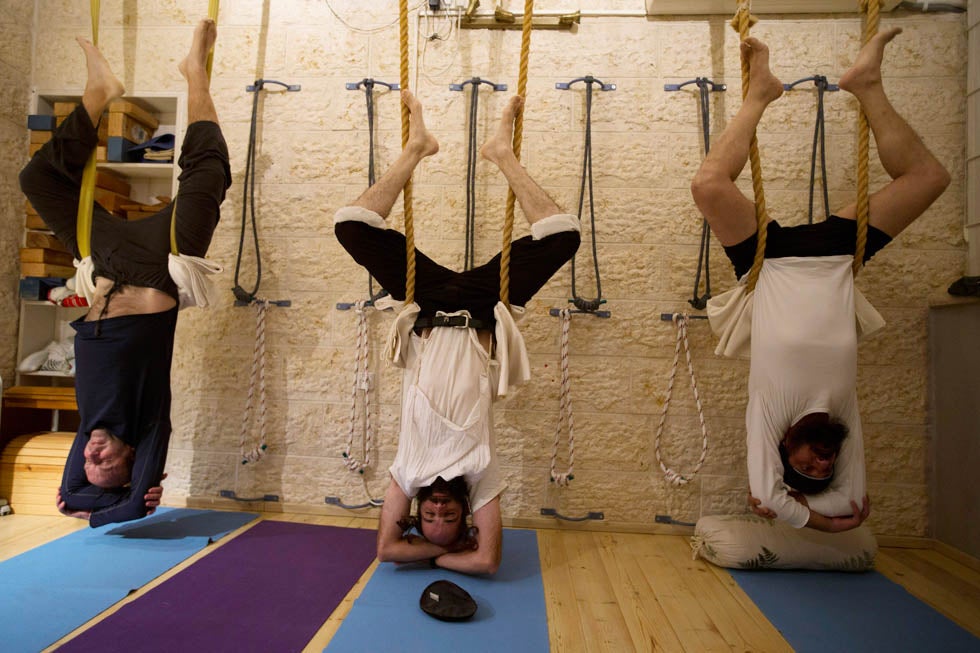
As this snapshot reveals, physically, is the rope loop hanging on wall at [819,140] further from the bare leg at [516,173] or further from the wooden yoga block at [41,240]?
the wooden yoga block at [41,240]

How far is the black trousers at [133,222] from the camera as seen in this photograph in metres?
2.63

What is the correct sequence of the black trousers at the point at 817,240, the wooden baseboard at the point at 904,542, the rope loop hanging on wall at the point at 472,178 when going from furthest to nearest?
the rope loop hanging on wall at the point at 472,178 → the wooden baseboard at the point at 904,542 → the black trousers at the point at 817,240

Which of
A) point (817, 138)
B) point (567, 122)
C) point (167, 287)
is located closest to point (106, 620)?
point (167, 287)

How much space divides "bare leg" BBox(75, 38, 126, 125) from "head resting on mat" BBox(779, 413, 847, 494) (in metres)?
3.31

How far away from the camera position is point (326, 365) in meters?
3.12

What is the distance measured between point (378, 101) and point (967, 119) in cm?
308

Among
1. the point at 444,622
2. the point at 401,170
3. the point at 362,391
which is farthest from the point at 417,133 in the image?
the point at 444,622

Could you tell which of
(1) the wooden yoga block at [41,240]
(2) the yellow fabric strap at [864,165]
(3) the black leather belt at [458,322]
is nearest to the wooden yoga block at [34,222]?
(1) the wooden yoga block at [41,240]

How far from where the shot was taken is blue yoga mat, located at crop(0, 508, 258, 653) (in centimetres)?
180

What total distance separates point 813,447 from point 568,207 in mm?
1658

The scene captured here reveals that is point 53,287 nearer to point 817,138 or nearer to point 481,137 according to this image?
point 481,137

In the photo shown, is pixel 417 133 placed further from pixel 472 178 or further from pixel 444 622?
pixel 444 622

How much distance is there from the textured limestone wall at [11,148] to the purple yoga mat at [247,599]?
1865 mm

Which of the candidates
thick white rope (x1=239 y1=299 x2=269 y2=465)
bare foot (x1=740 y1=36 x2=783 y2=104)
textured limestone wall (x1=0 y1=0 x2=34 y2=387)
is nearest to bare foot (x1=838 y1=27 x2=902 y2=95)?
bare foot (x1=740 y1=36 x2=783 y2=104)
